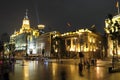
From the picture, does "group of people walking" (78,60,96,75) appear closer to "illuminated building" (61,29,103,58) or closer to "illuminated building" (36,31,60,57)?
"illuminated building" (61,29,103,58)

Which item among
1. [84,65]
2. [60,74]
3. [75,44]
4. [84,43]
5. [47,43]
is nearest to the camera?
[60,74]

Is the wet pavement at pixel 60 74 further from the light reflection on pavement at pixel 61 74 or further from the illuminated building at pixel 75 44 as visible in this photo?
the illuminated building at pixel 75 44

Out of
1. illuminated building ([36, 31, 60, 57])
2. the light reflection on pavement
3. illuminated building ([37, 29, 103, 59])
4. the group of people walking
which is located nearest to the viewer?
the light reflection on pavement

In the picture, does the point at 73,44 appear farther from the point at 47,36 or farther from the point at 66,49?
the point at 47,36

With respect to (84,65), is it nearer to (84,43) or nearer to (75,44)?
(84,43)

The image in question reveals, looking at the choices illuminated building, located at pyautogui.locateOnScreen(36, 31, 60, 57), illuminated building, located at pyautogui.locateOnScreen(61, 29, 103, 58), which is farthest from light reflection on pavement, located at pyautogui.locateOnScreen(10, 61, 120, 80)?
illuminated building, located at pyautogui.locateOnScreen(36, 31, 60, 57)

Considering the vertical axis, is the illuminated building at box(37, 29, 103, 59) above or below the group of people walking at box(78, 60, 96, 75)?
above

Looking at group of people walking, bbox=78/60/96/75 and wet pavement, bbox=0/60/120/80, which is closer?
wet pavement, bbox=0/60/120/80

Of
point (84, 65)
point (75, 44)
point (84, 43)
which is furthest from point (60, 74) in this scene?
point (75, 44)

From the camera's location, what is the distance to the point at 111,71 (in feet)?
108

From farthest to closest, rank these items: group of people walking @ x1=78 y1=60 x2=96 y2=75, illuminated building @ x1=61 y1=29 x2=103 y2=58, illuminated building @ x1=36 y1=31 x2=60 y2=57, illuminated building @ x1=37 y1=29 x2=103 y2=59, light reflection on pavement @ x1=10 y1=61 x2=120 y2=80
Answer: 1. illuminated building @ x1=36 y1=31 x2=60 y2=57
2. illuminated building @ x1=37 y1=29 x2=103 y2=59
3. illuminated building @ x1=61 y1=29 x2=103 y2=58
4. group of people walking @ x1=78 y1=60 x2=96 y2=75
5. light reflection on pavement @ x1=10 y1=61 x2=120 y2=80

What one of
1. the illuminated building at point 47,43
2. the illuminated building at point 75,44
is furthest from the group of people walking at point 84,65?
the illuminated building at point 47,43

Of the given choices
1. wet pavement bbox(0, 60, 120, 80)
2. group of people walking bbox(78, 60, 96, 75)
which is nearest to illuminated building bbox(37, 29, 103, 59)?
group of people walking bbox(78, 60, 96, 75)

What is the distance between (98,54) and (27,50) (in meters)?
78.7
